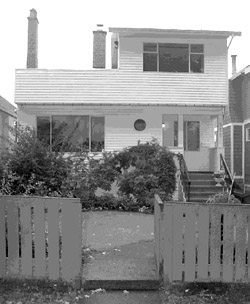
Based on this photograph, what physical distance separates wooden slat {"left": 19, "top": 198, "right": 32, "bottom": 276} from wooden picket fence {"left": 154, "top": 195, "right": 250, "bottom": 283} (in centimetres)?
169

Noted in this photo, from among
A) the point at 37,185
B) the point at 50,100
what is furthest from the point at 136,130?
the point at 37,185

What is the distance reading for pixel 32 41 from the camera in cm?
1867

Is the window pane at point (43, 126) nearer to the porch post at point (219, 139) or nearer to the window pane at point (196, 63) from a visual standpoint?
the window pane at point (196, 63)

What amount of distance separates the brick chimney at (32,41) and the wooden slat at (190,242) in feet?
50.1

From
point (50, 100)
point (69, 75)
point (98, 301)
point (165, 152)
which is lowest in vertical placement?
point (98, 301)

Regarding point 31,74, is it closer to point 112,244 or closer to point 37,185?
point 37,185

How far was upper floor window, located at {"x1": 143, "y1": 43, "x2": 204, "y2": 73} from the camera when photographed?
57.4 ft

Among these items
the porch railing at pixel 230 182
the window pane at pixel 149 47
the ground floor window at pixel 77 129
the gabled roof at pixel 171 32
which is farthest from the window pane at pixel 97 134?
the porch railing at pixel 230 182

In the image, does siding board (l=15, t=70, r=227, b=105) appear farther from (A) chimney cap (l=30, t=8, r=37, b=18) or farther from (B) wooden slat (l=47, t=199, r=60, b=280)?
(B) wooden slat (l=47, t=199, r=60, b=280)

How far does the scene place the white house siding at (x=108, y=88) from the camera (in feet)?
55.6

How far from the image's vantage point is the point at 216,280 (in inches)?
194

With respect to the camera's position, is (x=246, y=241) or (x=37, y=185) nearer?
(x=246, y=241)

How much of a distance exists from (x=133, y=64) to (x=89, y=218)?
8.70 meters

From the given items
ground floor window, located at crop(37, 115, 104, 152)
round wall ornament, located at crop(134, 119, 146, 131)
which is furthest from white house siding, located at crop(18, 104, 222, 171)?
ground floor window, located at crop(37, 115, 104, 152)
